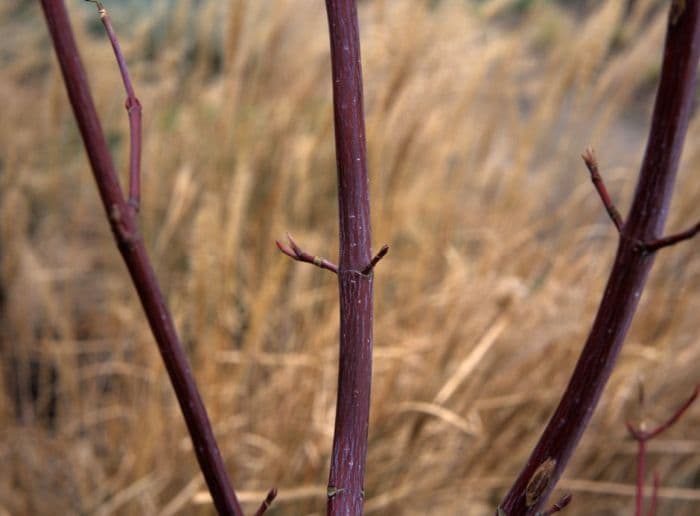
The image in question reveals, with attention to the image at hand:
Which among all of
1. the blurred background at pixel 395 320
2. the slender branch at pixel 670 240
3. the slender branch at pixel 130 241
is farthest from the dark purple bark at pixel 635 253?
the blurred background at pixel 395 320

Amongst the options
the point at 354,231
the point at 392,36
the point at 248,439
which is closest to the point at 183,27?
the point at 392,36

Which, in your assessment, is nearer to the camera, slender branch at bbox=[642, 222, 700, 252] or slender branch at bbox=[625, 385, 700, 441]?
slender branch at bbox=[642, 222, 700, 252]

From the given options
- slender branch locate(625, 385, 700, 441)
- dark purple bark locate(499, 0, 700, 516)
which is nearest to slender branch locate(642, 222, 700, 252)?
dark purple bark locate(499, 0, 700, 516)

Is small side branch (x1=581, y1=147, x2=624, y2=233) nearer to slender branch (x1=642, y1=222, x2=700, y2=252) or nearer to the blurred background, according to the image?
slender branch (x1=642, y1=222, x2=700, y2=252)

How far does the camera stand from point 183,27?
6.51ft

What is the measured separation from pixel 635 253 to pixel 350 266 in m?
0.13

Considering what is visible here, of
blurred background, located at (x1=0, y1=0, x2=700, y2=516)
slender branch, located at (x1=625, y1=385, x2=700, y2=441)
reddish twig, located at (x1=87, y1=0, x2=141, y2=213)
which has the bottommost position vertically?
slender branch, located at (x1=625, y1=385, x2=700, y2=441)

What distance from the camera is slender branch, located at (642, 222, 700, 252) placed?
350 millimetres

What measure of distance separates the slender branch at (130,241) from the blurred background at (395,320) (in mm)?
679

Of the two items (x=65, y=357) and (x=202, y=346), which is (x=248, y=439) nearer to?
(x=202, y=346)

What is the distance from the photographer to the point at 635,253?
1.27 feet

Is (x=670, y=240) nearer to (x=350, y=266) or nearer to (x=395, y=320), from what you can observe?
(x=350, y=266)

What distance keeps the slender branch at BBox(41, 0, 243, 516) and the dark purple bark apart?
5.9 inches

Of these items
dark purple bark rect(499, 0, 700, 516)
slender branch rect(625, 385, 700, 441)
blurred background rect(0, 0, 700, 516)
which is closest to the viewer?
dark purple bark rect(499, 0, 700, 516)
